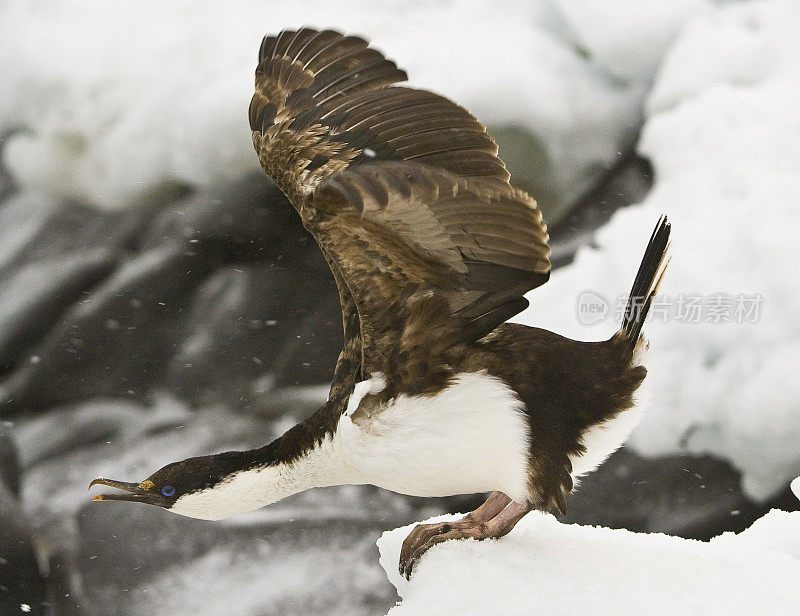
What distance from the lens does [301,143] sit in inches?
39.1

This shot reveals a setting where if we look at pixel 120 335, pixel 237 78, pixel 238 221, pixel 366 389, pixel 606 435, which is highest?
pixel 237 78

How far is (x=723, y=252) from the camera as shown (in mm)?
1658

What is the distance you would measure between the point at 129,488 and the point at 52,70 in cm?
119

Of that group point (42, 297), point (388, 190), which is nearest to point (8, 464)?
point (42, 297)

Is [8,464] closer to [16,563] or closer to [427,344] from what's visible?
[16,563]

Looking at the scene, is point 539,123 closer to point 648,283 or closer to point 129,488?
point 648,283

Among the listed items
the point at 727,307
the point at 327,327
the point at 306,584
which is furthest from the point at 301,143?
the point at 306,584

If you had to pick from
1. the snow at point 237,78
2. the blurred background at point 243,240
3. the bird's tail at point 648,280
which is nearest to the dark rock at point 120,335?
the blurred background at point 243,240

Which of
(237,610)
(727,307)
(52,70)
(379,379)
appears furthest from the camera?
(52,70)

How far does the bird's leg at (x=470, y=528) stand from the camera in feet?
3.35

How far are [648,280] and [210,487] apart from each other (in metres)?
0.56

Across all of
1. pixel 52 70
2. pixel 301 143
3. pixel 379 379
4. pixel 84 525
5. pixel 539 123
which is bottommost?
pixel 379 379

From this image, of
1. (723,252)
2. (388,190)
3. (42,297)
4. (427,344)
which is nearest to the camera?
(388,190)

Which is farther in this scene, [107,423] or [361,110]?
[107,423]
